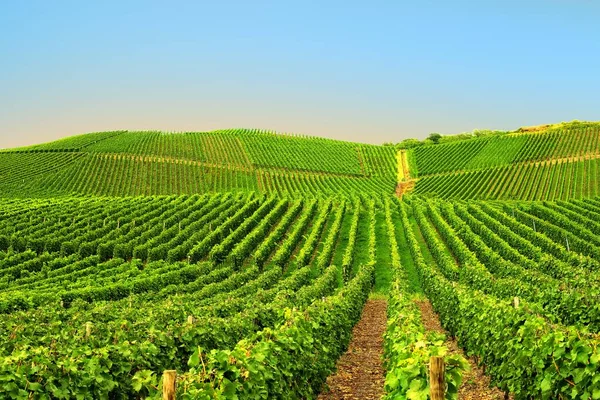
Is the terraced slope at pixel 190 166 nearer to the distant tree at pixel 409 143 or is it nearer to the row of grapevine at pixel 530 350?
the distant tree at pixel 409 143

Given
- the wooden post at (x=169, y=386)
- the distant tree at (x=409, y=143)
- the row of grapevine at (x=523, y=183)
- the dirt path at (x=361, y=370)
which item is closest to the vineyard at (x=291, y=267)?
the wooden post at (x=169, y=386)

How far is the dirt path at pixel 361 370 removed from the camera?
12984 mm

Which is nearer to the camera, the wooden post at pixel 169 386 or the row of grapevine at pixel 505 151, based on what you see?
the wooden post at pixel 169 386

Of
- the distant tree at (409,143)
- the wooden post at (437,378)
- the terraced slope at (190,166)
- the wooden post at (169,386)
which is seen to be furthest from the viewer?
the distant tree at (409,143)

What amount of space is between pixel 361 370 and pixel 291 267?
27436mm

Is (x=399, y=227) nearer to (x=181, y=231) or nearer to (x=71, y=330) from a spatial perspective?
(x=181, y=231)

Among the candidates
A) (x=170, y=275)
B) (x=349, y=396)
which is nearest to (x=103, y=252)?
(x=170, y=275)

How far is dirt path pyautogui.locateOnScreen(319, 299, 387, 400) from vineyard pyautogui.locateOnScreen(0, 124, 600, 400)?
0.25 m

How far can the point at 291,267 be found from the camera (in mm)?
42719

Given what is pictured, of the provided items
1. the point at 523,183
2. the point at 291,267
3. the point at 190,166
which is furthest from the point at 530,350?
the point at 190,166

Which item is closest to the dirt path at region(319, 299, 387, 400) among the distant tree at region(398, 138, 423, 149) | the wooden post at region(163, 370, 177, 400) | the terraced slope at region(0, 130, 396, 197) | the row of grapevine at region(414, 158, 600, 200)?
the wooden post at region(163, 370, 177, 400)

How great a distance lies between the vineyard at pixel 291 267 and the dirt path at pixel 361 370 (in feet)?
0.84

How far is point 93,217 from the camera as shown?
4919 centimetres

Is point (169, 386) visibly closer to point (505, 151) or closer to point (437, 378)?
point (437, 378)
